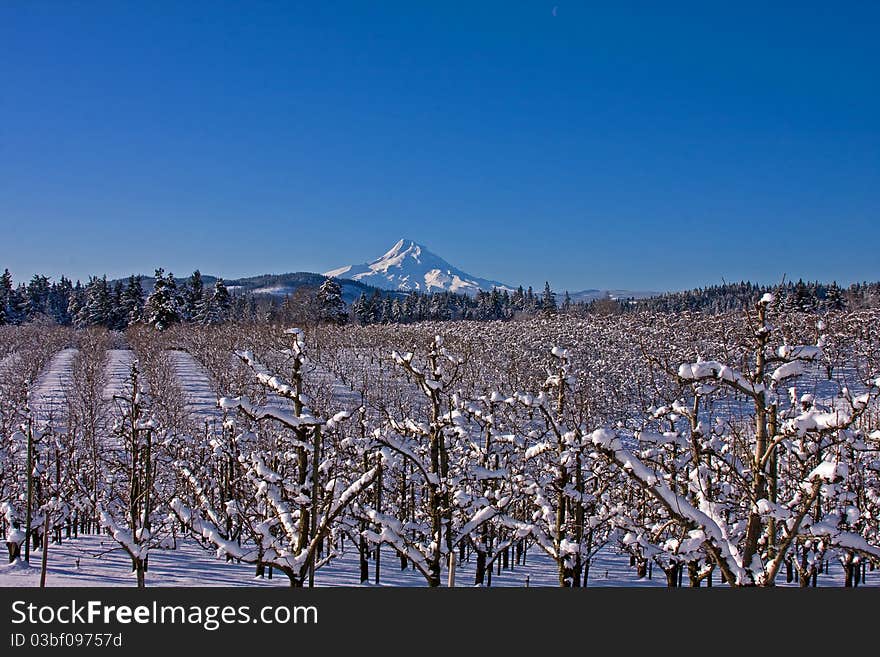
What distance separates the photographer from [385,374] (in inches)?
1729

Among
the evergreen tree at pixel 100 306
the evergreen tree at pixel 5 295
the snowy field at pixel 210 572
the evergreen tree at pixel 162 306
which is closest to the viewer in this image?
the snowy field at pixel 210 572

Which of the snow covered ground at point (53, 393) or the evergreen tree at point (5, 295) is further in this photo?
the evergreen tree at point (5, 295)

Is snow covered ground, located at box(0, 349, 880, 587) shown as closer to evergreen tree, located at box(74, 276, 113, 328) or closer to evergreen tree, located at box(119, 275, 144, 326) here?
evergreen tree, located at box(119, 275, 144, 326)

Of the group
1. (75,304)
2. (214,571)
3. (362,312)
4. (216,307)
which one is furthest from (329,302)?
(214,571)

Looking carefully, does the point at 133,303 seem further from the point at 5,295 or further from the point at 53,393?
the point at 53,393

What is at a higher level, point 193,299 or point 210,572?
point 193,299

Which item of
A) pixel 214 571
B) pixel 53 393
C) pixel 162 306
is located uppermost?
pixel 162 306

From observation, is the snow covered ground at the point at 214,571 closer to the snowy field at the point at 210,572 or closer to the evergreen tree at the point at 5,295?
the snowy field at the point at 210,572

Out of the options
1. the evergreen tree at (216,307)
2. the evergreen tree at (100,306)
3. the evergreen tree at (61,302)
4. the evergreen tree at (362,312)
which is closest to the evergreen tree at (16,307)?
the evergreen tree at (61,302)

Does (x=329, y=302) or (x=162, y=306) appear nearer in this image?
(x=162, y=306)

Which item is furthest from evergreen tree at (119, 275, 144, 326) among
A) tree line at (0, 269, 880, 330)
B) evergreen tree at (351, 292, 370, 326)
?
evergreen tree at (351, 292, 370, 326)

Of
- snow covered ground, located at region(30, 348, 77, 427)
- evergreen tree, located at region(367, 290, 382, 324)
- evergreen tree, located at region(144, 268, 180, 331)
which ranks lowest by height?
snow covered ground, located at region(30, 348, 77, 427)
